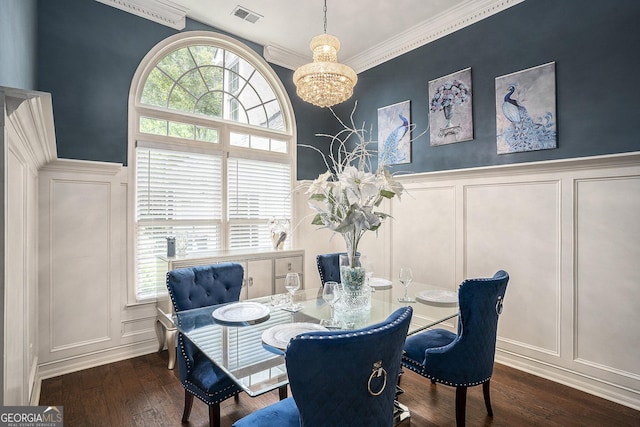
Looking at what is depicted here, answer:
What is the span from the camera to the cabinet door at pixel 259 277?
3.38 m

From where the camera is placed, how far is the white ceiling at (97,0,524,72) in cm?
326

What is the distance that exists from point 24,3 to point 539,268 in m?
4.32

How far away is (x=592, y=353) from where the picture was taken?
2.55m

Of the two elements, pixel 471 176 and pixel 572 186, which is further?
pixel 471 176

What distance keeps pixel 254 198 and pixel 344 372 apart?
10.7 feet

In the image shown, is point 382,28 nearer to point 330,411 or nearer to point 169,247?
point 169,247

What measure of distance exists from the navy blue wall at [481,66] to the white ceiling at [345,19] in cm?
14

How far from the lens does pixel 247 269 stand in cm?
337

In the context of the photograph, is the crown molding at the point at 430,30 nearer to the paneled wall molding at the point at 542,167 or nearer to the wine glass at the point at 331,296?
the paneled wall molding at the point at 542,167

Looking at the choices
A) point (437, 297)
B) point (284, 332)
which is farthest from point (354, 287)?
point (437, 297)

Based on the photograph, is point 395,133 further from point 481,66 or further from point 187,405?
point 187,405

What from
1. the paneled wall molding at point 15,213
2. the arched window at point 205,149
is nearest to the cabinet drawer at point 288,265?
the arched window at point 205,149

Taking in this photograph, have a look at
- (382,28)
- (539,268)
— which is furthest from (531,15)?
(539,268)

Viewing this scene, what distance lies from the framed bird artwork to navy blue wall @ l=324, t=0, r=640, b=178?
10cm
